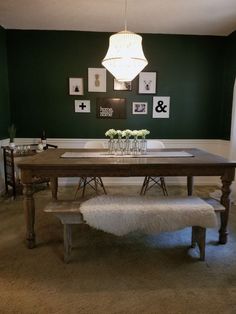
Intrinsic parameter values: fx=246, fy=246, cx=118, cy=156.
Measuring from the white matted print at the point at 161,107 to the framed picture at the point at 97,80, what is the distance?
92 centimetres

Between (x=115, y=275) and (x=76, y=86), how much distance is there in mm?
3206

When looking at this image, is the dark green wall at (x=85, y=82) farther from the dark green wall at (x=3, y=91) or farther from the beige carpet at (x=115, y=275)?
the beige carpet at (x=115, y=275)

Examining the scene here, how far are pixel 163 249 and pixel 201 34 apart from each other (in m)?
3.62

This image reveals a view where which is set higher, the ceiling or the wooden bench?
the ceiling

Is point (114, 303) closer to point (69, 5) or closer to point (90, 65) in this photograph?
point (69, 5)

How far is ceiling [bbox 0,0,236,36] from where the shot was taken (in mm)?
3037

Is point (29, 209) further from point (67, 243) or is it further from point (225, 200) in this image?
A: point (225, 200)

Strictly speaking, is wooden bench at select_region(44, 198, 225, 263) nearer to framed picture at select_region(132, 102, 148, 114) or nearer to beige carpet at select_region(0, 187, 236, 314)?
beige carpet at select_region(0, 187, 236, 314)

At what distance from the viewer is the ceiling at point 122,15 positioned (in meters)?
3.04

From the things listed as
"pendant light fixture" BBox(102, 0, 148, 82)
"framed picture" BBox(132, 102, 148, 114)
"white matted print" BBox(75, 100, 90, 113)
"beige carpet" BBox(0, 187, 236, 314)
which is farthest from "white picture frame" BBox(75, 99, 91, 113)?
"beige carpet" BBox(0, 187, 236, 314)

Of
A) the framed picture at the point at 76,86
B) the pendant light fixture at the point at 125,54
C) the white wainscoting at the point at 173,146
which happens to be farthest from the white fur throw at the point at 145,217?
the framed picture at the point at 76,86

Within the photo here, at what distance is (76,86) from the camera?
419 cm

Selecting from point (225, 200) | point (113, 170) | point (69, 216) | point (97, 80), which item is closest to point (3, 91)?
point (97, 80)

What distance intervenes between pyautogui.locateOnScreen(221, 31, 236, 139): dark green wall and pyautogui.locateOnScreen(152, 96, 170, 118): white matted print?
0.97 meters
